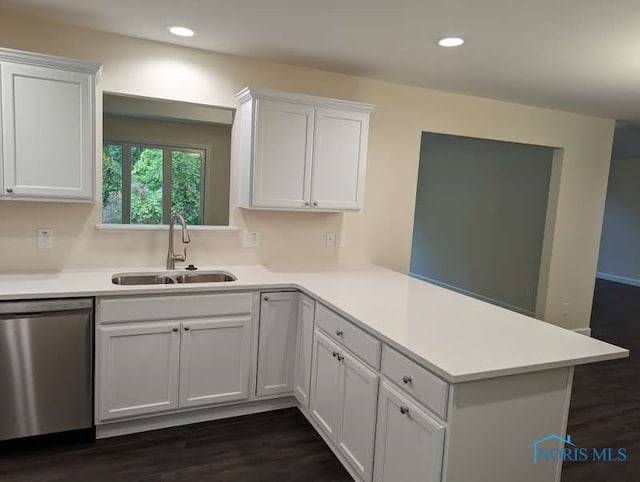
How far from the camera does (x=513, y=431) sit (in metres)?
1.69

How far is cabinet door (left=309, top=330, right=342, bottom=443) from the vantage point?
7.73ft

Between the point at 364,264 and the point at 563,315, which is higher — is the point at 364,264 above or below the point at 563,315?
above

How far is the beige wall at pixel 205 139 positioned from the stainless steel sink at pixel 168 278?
2.97 ft

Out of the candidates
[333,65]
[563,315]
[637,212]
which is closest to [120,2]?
[333,65]

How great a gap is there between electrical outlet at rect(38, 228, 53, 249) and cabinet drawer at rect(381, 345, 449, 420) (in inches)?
87.4

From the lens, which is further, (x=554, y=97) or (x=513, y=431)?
(x=554, y=97)

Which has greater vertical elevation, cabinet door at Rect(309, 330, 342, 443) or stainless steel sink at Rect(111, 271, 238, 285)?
stainless steel sink at Rect(111, 271, 238, 285)

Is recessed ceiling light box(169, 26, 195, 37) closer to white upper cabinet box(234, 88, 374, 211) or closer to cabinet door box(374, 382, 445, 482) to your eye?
white upper cabinet box(234, 88, 374, 211)

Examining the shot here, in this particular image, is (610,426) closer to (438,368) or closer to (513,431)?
(513,431)

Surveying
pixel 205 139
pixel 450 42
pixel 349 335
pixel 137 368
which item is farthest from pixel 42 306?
pixel 450 42

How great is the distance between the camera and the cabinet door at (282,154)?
3.01 m

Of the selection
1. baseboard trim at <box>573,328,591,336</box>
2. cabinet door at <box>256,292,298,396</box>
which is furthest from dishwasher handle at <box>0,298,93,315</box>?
baseboard trim at <box>573,328,591,336</box>

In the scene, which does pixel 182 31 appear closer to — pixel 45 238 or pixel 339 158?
pixel 339 158

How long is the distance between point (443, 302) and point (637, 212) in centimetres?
796
